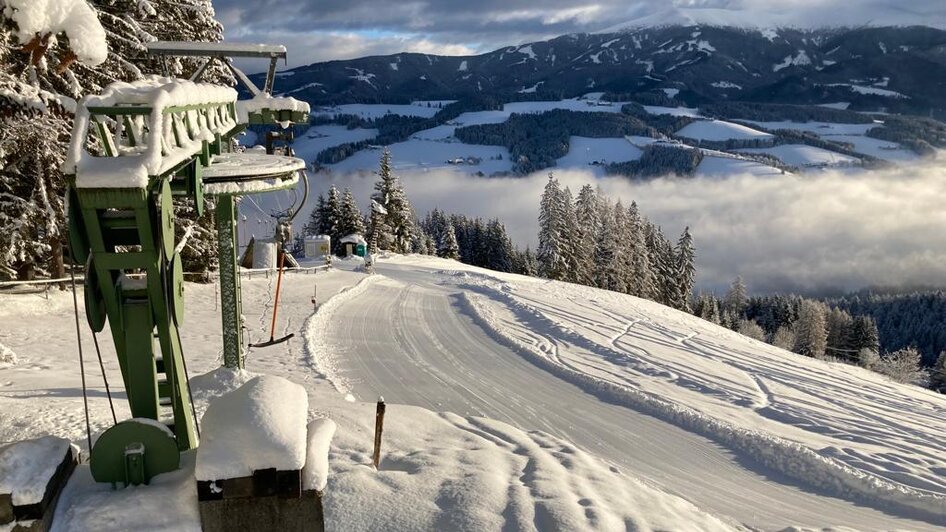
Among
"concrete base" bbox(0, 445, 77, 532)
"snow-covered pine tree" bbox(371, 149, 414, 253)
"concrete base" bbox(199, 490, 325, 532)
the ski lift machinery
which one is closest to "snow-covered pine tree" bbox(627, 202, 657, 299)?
"snow-covered pine tree" bbox(371, 149, 414, 253)

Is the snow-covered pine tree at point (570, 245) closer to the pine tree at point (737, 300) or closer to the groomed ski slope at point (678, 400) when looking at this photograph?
the groomed ski slope at point (678, 400)

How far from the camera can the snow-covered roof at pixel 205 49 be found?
11.0 m

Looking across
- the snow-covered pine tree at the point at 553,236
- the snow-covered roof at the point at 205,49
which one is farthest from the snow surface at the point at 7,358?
the snow-covered pine tree at the point at 553,236

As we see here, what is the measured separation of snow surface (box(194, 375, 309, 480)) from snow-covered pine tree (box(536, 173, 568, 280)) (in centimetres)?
5085

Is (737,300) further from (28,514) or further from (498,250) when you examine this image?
(28,514)

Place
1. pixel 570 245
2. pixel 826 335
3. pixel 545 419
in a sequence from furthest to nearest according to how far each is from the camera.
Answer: pixel 826 335
pixel 570 245
pixel 545 419

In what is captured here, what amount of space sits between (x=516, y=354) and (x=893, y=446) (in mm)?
9597

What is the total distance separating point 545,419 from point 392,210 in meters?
46.8

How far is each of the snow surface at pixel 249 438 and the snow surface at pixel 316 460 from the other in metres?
0.16

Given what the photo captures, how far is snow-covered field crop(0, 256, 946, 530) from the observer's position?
707 centimetres

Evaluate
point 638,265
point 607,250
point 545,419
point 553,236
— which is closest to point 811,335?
point 638,265

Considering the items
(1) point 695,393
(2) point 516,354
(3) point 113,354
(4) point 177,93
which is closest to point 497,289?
(2) point 516,354

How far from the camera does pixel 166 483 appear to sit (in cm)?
535

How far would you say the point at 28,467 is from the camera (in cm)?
492
